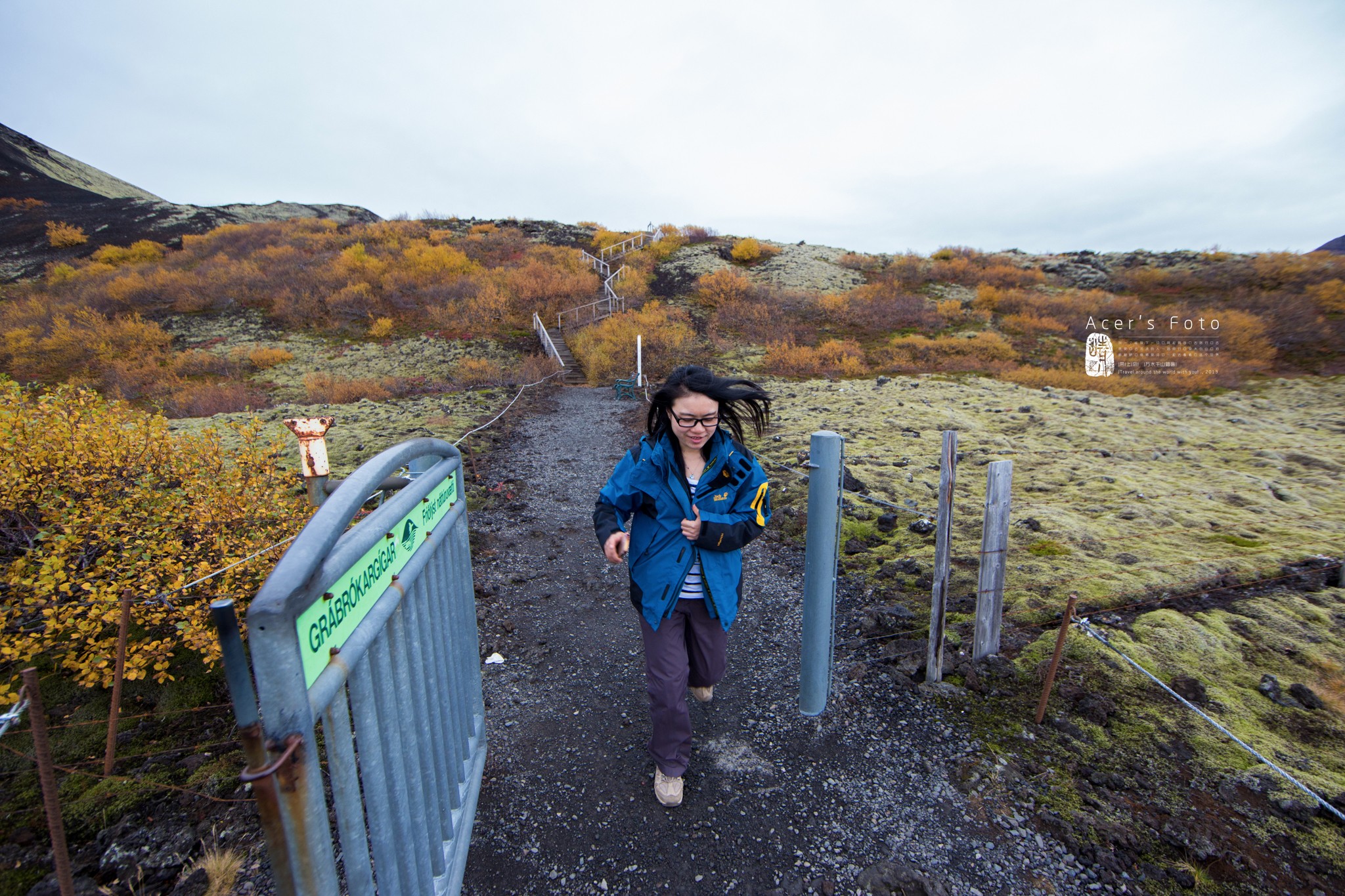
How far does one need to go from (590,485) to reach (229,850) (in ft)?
16.5

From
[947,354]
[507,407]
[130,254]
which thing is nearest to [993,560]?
[507,407]

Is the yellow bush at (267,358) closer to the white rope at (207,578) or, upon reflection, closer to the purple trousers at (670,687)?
the white rope at (207,578)

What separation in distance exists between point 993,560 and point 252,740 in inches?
137

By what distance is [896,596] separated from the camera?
426cm

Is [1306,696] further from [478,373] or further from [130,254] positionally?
[130,254]

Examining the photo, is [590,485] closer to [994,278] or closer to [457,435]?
[457,435]

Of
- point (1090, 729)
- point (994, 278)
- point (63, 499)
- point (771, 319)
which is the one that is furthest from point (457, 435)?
point (994, 278)

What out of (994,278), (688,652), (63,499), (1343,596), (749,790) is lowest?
(749,790)

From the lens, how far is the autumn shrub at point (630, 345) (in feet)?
49.5

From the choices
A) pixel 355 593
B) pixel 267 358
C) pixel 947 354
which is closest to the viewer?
pixel 355 593

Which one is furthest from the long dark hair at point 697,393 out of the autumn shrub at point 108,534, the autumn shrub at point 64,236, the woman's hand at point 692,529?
the autumn shrub at point 64,236

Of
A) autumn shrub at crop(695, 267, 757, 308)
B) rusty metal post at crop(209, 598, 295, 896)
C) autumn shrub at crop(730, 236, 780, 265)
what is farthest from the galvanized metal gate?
autumn shrub at crop(730, 236, 780, 265)

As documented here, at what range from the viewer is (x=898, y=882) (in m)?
2.16

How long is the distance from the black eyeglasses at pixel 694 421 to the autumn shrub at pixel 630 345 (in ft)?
38.0
